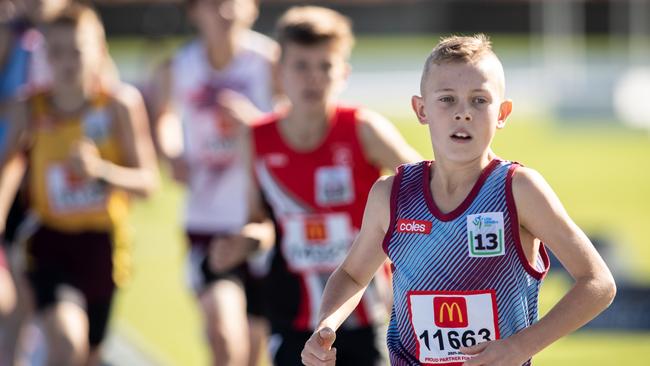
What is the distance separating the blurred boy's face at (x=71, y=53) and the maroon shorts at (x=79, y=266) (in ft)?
2.61

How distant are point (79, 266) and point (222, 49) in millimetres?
1647

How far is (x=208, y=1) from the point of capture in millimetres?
8023

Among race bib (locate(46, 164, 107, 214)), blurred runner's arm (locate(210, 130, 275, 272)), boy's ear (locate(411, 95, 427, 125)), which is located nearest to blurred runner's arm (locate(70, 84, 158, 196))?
race bib (locate(46, 164, 107, 214))

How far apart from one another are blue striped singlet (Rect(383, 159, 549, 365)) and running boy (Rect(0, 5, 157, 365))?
3053 mm

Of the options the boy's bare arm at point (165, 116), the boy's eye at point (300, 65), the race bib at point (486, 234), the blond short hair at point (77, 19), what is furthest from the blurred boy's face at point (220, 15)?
the race bib at point (486, 234)

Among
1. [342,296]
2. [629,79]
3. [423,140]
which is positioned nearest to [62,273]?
[342,296]

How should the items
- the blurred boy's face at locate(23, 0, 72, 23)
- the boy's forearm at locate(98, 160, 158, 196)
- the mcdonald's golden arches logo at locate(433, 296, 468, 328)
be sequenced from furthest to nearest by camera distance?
the blurred boy's face at locate(23, 0, 72, 23)
the boy's forearm at locate(98, 160, 158, 196)
the mcdonald's golden arches logo at locate(433, 296, 468, 328)

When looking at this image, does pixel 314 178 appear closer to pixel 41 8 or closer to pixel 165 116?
pixel 165 116

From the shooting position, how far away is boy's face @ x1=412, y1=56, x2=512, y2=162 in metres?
4.08

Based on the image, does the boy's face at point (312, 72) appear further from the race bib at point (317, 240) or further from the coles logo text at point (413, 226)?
the coles logo text at point (413, 226)

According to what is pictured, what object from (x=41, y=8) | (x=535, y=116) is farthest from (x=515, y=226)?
(x=535, y=116)

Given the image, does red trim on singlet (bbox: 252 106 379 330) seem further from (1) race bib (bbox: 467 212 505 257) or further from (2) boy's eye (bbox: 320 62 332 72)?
(1) race bib (bbox: 467 212 505 257)

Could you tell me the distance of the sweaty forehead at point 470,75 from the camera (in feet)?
13.4

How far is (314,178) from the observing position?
6070 millimetres
